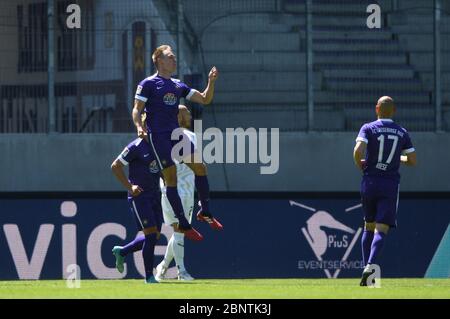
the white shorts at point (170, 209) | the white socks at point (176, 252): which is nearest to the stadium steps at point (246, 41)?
the white shorts at point (170, 209)

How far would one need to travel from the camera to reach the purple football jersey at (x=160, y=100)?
12805 mm

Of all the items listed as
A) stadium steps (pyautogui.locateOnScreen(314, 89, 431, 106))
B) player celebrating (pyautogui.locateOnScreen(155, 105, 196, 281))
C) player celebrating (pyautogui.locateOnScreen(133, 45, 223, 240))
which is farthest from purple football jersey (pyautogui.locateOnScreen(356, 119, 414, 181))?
stadium steps (pyautogui.locateOnScreen(314, 89, 431, 106))

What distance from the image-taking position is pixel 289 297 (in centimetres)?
1075

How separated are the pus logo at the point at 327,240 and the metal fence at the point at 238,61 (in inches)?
95.3

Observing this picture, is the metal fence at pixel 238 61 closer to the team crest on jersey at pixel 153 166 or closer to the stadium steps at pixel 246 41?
the stadium steps at pixel 246 41

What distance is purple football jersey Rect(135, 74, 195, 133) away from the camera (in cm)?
1280

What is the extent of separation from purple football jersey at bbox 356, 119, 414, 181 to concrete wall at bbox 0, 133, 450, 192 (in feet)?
18.6

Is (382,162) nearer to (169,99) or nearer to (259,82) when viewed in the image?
(169,99)

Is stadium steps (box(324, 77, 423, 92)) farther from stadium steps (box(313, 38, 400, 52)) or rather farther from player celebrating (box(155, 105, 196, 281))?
player celebrating (box(155, 105, 196, 281))

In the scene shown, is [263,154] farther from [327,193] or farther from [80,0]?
[80,0]

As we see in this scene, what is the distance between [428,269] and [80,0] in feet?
21.1

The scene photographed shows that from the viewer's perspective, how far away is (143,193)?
13.6m

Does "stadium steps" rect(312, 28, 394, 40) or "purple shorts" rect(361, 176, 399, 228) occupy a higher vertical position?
"stadium steps" rect(312, 28, 394, 40)
